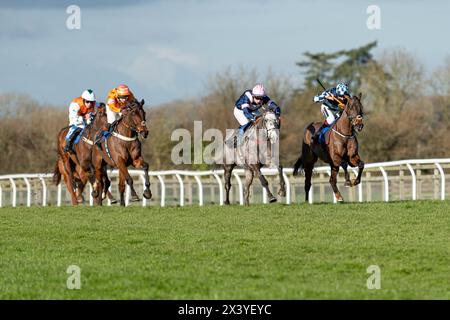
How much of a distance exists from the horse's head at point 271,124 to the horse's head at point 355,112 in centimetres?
107

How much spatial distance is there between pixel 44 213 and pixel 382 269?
25.1 feet

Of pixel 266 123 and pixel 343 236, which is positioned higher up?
pixel 266 123

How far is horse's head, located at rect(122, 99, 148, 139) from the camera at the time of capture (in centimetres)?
1717

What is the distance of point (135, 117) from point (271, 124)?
6.76ft

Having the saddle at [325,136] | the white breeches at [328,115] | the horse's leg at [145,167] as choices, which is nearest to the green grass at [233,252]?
the horse's leg at [145,167]

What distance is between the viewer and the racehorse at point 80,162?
62.1 feet

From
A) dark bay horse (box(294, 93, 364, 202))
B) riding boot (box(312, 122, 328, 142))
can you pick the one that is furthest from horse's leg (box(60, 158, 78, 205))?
dark bay horse (box(294, 93, 364, 202))

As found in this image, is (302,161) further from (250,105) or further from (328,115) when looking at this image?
(250,105)

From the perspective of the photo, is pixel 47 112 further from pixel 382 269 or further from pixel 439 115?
pixel 382 269

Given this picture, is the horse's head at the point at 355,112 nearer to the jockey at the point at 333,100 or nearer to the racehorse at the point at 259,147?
the jockey at the point at 333,100

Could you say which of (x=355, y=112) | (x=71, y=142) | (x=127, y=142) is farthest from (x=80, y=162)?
(x=355, y=112)
